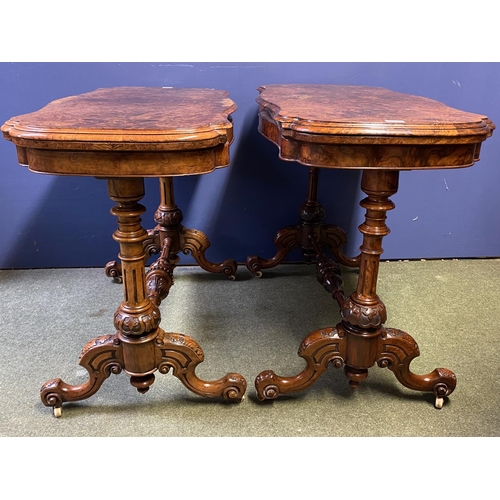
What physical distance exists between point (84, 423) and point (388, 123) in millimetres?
1150

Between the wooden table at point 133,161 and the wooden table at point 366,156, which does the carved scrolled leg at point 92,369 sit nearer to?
the wooden table at point 133,161

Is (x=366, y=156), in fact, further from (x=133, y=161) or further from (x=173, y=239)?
(x=173, y=239)

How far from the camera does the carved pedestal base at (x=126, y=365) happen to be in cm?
138

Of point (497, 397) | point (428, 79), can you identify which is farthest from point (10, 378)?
point (428, 79)

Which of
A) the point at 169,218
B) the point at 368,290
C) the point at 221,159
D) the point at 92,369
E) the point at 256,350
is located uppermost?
the point at 221,159

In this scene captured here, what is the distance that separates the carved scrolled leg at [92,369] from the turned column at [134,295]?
3 cm

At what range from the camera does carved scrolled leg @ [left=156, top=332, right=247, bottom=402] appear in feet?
4.56

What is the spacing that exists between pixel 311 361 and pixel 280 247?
0.90 metres

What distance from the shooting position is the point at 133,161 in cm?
101

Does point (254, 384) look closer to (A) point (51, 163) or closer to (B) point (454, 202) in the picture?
(A) point (51, 163)

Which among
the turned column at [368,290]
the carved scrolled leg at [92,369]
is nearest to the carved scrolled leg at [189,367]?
the carved scrolled leg at [92,369]

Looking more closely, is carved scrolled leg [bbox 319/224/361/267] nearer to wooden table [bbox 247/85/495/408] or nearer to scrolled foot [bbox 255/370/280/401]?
wooden table [bbox 247/85/495/408]

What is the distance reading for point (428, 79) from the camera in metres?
2.17

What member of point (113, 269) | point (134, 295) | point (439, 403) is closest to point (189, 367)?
point (134, 295)
